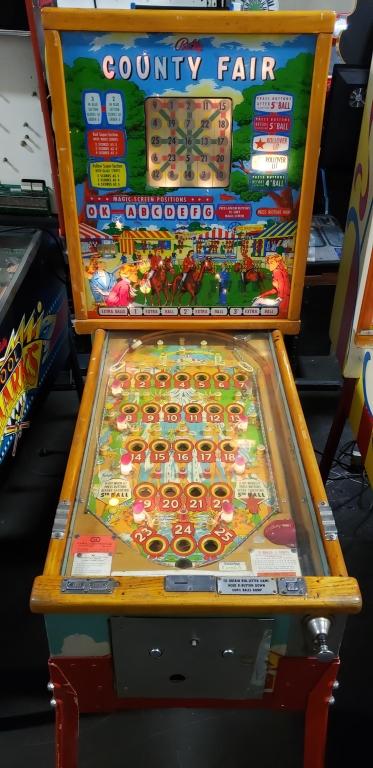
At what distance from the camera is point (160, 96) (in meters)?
1.75

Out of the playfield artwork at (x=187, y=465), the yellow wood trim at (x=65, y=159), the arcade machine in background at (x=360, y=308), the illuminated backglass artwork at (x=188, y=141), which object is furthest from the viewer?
the arcade machine in background at (x=360, y=308)

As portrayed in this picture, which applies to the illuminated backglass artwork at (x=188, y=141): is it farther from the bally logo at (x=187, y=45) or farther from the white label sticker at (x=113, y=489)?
the white label sticker at (x=113, y=489)

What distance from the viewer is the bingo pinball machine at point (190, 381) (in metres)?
1.28

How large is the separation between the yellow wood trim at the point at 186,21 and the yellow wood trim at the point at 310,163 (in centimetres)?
6

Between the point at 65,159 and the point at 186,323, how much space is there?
0.64 meters

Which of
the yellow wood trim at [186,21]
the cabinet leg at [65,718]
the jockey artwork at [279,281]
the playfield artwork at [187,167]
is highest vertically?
the yellow wood trim at [186,21]

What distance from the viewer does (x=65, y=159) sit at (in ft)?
5.95

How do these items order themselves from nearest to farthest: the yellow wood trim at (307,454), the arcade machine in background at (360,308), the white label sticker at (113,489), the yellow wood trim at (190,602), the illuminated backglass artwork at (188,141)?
1. the yellow wood trim at (190,602)
2. the yellow wood trim at (307,454)
3. the white label sticker at (113,489)
4. the illuminated backglass artwork at (188,141)
5. the arcade machine in background at (360,308)

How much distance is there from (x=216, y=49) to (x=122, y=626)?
1459mm

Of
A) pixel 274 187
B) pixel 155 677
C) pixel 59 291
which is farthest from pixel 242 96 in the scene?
pixel 155 677

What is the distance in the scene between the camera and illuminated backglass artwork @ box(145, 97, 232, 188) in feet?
5.82

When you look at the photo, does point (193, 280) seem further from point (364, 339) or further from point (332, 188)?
point (332, 188)

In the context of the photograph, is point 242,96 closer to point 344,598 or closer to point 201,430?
point 201,430

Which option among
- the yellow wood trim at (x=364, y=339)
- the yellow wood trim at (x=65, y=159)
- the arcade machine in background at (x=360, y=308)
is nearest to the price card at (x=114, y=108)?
the yellow wood trim at (x=65, y=159)
